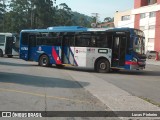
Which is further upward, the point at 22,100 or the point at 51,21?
the point at 51,21

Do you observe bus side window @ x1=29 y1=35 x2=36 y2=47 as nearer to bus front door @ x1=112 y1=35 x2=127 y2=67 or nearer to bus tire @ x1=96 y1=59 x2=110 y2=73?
bus tire @ x1=96 y1=59 x2=110 y2=73

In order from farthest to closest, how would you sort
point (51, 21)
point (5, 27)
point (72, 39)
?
point (51, 21), point (5, 27), point (72, 39)

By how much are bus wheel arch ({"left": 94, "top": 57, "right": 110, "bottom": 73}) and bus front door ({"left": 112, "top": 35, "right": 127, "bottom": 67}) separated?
0.50 m

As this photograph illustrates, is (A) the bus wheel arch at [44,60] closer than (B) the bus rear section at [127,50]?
No

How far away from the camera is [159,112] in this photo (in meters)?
9.73

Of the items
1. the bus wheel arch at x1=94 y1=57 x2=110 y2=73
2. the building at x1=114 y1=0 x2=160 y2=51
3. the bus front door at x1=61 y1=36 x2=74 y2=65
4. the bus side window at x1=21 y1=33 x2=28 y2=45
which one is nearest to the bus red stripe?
the bus front door at x1=61 y1=36 x2=74 y2=65

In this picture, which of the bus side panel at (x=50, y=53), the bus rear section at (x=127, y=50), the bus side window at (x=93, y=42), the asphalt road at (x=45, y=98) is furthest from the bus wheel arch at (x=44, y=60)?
the asphalt road at (x=45, y=98)

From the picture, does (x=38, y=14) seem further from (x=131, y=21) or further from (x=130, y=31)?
(x=130, y=31)

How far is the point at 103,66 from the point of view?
81.6 ft

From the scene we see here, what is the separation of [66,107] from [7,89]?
407 cm

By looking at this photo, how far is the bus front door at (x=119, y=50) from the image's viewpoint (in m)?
23.9

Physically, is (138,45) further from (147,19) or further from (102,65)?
(147,19)

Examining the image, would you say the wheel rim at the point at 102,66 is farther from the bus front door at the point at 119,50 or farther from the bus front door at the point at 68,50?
the bus front door at the point at 68,50

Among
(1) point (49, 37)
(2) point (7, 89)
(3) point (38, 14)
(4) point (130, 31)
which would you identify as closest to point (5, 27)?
(3) point (38, 14)
